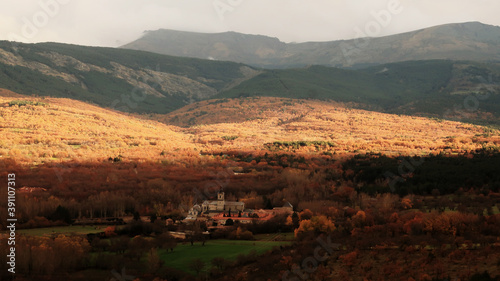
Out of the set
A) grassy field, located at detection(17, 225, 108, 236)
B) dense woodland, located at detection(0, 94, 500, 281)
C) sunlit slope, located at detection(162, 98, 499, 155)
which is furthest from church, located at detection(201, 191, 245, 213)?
sunlit slope, located at detection(162, 98, 499, 155)

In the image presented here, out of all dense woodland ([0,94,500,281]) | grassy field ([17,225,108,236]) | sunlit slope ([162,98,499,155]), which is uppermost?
sunlit slope ([162,98,499,155])

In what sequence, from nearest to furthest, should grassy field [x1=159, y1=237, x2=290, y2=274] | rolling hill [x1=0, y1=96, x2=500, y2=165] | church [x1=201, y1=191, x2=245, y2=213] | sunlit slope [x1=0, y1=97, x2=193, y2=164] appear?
grassy field [x1=159, y1=237, x2=290, y2=274]
church [x1=201, y1=191, x2=245, y2=213]
sunlit slope [x1=0, y1=97, x2=193, y2=164]
rolling hill [x1=0, y1=96, x2=500, y2=165]

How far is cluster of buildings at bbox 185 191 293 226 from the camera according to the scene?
68.5 m

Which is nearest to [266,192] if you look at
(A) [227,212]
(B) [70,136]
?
(A) [227,212]

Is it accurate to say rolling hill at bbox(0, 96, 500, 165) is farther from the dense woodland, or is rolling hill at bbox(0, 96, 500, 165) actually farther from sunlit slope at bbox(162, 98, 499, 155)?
the dense woodland

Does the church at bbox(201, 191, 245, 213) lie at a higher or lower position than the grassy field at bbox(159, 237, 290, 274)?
higher

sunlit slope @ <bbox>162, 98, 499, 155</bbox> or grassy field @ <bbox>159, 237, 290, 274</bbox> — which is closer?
grassy field @ <bbox>159, 237, 290, 274</bbox>

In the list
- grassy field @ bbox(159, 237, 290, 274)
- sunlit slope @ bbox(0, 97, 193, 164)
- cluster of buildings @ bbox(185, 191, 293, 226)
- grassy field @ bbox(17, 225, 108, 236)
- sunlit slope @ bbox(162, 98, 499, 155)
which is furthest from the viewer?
sunlit slope @ bbox(162, 98, 499, 155)

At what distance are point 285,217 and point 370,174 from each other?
3486 cm

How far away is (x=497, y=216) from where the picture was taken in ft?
176

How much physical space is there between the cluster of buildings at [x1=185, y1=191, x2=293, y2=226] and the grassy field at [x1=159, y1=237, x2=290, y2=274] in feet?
29.3

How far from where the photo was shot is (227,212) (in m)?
73.9

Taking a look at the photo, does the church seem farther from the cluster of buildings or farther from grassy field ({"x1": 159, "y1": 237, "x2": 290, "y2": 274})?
grassy field ({"x1": 159, "y1": 237, "x2": 290, "y2": 274})

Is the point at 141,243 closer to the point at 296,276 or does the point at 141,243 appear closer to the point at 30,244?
the point at 30,244
